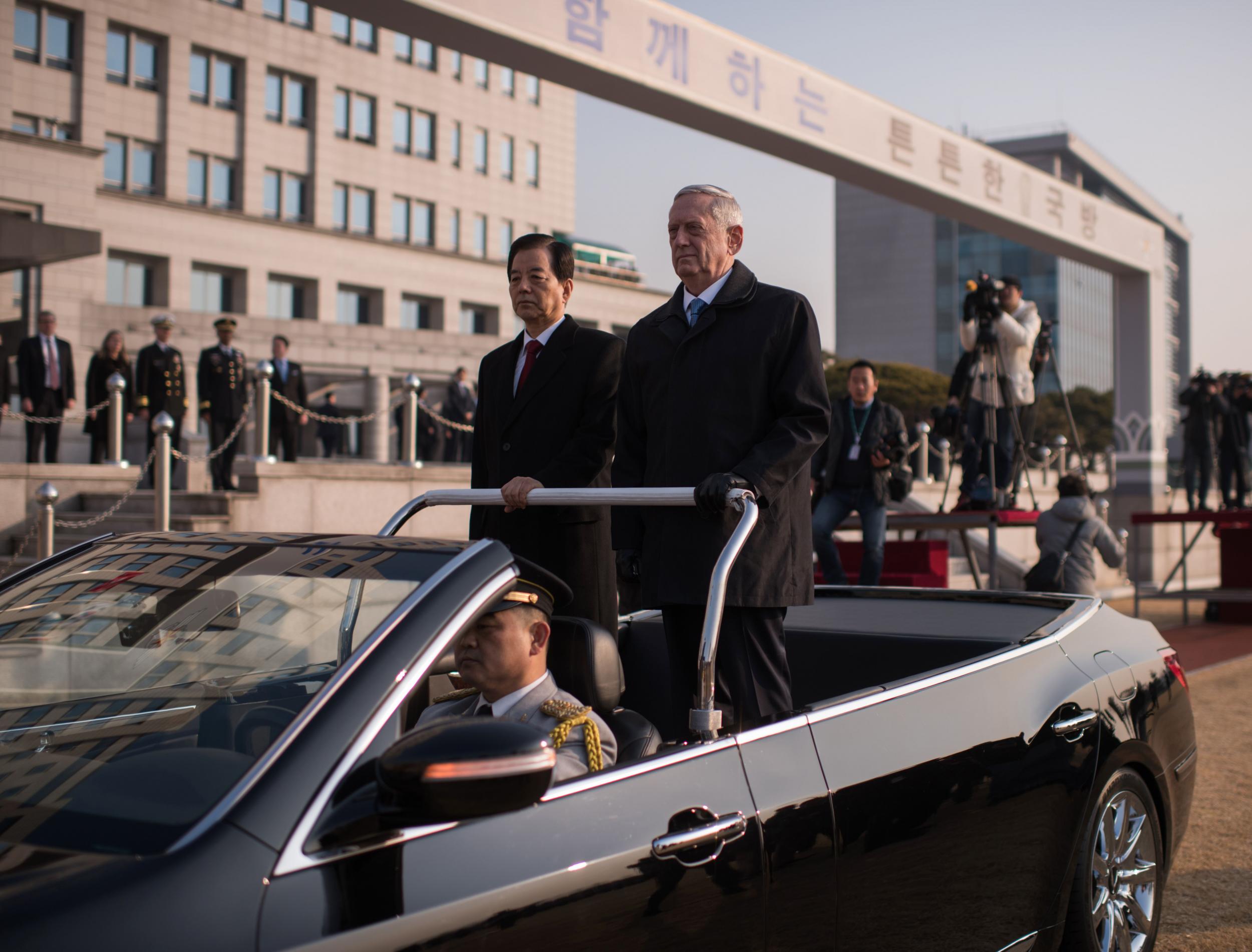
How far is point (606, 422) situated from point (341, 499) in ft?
33.1

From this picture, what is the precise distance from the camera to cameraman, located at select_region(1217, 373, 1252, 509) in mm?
18141

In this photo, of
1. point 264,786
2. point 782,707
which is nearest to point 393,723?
point 264,786

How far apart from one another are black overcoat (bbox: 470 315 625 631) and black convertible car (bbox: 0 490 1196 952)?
0.48 meters

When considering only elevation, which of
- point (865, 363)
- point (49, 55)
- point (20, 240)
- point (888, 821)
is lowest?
point (888, 821)

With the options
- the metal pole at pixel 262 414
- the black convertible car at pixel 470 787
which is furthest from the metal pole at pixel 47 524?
the black convertible car at pixel 470 787

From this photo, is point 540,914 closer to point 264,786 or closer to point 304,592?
point 264,786

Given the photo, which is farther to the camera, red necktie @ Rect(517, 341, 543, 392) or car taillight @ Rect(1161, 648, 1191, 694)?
red necktie @ Rect(517, 341, 543, 392)

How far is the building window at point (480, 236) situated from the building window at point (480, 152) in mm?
2129

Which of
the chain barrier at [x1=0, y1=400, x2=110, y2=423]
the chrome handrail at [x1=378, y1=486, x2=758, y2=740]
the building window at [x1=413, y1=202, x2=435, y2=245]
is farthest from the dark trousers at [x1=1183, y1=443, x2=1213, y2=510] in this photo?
the building window at [x1=413, y1=202, x2=435, y2=245]

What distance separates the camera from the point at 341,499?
13.7 metres

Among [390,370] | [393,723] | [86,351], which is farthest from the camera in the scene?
[390,370]

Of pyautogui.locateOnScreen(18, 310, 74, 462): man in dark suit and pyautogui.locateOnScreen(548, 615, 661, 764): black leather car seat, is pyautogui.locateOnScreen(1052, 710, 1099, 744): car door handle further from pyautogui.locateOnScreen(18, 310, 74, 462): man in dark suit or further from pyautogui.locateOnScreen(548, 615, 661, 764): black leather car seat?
pyautogui.locateOnScreen(18, 310, 74, 462): man in dark suit

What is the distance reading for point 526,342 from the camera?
425 cm

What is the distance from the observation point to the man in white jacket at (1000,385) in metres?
10.9
